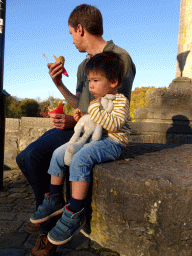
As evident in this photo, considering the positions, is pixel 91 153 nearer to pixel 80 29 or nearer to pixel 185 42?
pixel 80 29

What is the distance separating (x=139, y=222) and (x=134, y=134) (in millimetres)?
3557

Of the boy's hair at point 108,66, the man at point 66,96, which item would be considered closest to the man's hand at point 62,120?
the man at point 66,96

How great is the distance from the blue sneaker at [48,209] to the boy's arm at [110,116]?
0.64m

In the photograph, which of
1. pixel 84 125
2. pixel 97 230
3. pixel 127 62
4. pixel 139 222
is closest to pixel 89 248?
pixel 97 230

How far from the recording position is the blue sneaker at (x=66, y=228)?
1.34 metres

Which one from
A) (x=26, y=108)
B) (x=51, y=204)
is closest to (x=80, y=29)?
(x=51, y=204)

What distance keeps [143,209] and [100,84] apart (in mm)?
891

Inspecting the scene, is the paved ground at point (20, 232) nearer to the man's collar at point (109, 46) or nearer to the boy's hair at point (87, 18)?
the man's collar at point (109, 46)

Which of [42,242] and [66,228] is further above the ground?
[66,228]

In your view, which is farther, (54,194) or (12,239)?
(12,239)

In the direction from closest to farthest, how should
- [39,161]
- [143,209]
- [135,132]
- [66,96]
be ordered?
[143,209] < [39,161] < [66,96] < [135,132]

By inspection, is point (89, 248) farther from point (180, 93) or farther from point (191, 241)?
point (180, 93)

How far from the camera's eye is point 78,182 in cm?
141

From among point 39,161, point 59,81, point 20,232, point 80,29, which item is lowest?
point 20,232
